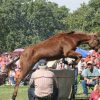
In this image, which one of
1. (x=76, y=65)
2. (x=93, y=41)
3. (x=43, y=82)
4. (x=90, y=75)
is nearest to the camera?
(x=43, y=82)

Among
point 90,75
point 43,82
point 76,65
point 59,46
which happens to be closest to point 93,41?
point 76,65

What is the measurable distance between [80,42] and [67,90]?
1.72m

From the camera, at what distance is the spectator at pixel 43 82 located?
10177mm

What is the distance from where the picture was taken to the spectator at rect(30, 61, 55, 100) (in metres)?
10.2

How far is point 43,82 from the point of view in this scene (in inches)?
402

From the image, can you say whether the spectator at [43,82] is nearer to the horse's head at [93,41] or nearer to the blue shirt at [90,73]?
the horse's head at [93,41]

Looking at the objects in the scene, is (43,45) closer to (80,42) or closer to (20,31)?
(80,42)

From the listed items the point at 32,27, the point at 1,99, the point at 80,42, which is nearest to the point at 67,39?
the point at 80,42

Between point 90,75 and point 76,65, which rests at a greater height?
point 76,65

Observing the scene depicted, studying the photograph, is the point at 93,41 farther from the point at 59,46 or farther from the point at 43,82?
the point at 43,82

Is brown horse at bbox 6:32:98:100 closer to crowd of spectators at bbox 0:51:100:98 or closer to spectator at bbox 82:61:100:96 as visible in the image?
crowd of spectators at bbox 0:51:100:98

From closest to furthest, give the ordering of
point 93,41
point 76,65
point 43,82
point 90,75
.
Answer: point 43,82 → point 93,41 → point 76,65 → point 90,75

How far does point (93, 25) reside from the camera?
66000 millimetres

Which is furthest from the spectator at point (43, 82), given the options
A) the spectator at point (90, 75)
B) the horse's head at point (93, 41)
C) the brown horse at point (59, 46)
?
the spectator at point (90, 75)
